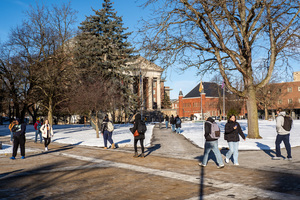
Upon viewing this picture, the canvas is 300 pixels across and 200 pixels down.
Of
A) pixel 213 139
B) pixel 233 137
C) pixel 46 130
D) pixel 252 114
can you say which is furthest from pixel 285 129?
pixel 46 130

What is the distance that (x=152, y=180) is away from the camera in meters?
7.96

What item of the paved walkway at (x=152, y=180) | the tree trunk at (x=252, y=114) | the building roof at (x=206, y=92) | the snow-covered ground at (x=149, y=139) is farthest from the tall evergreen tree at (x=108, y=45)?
the building roof at (x=206, y=92)

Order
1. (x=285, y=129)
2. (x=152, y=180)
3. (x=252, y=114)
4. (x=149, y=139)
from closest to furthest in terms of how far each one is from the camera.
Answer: (x=152, y=180) → (x=285, y=129) → (x=252, y=114) → (x=149, y=139)

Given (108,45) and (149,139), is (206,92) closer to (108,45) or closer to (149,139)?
(108,45)

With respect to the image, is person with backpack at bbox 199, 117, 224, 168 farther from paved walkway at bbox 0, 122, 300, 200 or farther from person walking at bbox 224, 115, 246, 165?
person walking at bbox 224, 115, 246, 165

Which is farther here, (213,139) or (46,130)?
(46,130)

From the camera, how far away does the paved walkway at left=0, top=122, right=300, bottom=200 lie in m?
6.46

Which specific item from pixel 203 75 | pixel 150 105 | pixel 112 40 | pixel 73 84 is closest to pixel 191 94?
pixel 150 105

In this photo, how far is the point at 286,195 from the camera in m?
6.05

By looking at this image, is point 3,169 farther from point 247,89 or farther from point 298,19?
point 298,19

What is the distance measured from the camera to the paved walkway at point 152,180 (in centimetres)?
646

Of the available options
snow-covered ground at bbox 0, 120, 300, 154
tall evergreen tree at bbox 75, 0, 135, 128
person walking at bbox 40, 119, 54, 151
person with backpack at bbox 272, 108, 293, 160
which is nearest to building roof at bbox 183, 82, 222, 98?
tall evergreen tree at bbox 75, 0, 135, 128

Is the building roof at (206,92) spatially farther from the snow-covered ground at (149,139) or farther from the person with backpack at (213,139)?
the person with backpack at (213,139)

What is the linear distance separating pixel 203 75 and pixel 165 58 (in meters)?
4.29
